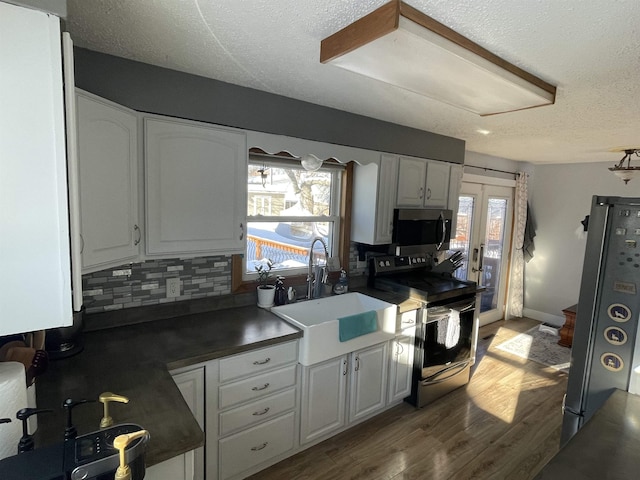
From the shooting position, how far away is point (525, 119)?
2.54 metres

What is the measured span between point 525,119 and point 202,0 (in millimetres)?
2304

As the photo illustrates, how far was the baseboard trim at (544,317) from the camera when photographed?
15.8 ft

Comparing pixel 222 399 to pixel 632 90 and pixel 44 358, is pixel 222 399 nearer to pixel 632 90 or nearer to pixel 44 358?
pixel 44 358

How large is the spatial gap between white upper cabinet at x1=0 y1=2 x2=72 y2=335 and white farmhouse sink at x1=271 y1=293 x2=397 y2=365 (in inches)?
53.8

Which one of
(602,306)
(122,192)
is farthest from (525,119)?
(122,192)

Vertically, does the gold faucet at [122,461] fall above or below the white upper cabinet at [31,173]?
below

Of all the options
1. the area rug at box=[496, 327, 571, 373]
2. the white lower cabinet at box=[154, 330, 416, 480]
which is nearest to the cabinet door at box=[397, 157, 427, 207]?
the white lower cabinet at box=[154, 330, 416, 480]

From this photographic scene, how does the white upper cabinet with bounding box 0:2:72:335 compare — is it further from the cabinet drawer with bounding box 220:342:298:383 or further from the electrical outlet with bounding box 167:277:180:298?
the electrical outlet with bounding box 167:277:180:298

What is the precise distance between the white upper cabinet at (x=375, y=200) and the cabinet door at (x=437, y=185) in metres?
0.44

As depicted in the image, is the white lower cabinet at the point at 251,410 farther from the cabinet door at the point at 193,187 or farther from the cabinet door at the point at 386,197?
the cabinet door at the point at 386,197

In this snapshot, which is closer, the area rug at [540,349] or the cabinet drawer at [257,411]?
the cabinet drawer at [257,411]

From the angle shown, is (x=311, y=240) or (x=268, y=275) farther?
(x=311, y=240)

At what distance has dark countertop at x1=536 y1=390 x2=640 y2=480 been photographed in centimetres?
106

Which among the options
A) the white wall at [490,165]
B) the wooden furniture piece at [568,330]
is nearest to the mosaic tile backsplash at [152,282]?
the white wall at [490,165]
